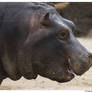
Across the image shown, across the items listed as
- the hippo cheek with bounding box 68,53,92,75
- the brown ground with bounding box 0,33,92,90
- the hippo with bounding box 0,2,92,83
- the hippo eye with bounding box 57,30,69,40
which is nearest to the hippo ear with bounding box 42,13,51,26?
the hippo with bounding box 0,2,92,83

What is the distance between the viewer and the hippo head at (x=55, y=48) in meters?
2.70

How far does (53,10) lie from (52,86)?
2171mm

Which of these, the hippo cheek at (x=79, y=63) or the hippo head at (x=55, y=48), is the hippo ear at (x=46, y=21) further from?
the hippo cheek at (x=79, y=63)

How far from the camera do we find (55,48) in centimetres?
272

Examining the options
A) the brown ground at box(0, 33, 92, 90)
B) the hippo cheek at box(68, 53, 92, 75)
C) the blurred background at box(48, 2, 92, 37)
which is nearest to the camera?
the hippo cheek at box(68, 53, 92, 75)

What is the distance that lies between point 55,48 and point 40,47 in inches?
4.6

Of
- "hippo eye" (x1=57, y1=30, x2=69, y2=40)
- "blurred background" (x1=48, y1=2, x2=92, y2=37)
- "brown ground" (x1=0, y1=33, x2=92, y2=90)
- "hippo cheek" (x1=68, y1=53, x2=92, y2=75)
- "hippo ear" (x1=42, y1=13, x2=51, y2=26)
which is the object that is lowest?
"blurred background" (x1=48, y1=2, x2=92, y2=37)

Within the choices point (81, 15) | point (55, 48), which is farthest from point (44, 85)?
point (81, 15)

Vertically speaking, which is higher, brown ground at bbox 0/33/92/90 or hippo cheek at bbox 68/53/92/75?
hippo cheek at bbox 68/53/92/75

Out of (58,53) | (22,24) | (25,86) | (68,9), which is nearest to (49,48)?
(58,53)

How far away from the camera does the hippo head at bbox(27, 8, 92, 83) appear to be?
8.86ft

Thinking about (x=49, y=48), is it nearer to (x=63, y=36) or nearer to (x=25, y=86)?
(x=63, y=36)

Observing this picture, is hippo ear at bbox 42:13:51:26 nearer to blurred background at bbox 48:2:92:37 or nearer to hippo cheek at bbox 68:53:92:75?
hippo cheek at bbox 68:53:92:75

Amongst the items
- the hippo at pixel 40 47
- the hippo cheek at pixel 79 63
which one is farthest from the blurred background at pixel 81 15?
the hippo cheek at pixel 79 63
